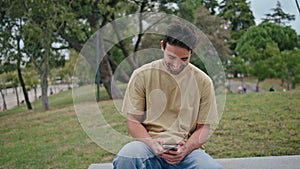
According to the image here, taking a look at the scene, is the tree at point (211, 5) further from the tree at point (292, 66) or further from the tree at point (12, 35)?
the tree at point (12, 35)

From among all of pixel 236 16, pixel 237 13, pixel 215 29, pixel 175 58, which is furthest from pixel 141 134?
pixel 237 13

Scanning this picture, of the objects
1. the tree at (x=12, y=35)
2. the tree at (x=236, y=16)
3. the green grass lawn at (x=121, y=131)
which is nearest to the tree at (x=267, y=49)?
the tree at (x=236, y=16)

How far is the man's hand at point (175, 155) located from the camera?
160cm

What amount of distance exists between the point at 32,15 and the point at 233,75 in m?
8.25

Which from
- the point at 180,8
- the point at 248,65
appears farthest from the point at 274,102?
the point at 248,65

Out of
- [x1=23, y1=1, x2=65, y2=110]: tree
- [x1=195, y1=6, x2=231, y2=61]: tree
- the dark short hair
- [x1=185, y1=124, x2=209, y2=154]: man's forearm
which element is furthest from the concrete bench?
[x1=195, y1=6, x2=231, y2=61]: tree

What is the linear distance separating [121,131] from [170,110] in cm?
208

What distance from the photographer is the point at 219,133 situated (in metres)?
3.84

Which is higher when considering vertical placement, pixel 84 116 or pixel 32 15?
pixel 32 15

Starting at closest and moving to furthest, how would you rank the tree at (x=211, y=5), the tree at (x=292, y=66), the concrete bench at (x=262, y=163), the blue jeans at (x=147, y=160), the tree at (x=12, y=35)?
1. the blue jeans at (x=147, y=160)
2. the concrete bench at (x=262, y=163)
3. the tree at (x=12, y=35)
4. the tree at (x=292, y=66)
5. the tree at (x=211, y=5)

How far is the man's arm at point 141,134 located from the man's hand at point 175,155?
29 millimetres

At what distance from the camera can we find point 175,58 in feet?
5.21

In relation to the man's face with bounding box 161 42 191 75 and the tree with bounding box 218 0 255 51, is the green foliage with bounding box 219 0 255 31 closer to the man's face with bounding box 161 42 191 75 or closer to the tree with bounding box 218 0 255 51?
the tree with bounding box 218 0 255 51

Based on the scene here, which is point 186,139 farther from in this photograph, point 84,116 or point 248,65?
point 248,65
